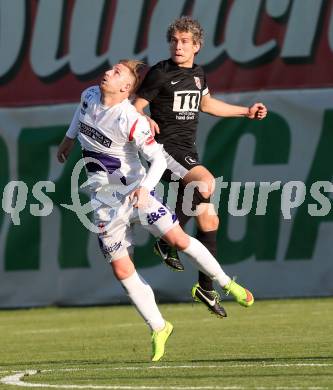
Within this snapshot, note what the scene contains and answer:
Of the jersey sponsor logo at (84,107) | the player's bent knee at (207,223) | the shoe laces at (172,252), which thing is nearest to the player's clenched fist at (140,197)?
the jersey sponsor logo at (84,107)

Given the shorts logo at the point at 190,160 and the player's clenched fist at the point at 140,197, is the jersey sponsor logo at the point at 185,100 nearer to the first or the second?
the shorts logo at the point at 190,160

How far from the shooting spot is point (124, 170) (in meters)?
8.10

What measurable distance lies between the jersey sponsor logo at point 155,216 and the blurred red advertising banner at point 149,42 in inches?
258

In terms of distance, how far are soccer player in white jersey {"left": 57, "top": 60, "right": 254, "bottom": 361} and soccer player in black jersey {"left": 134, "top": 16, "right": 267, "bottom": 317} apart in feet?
1.67

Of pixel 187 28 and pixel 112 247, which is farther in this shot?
pixel 187 28

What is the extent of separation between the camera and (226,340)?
394 inches

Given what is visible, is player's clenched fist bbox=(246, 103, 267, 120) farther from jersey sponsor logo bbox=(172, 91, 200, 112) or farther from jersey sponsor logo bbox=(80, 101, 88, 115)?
jersey sponsor logo bbox=(80, 101, 88, 115)

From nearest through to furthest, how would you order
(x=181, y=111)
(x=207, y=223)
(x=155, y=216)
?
(x=155, y=216) < (x=181, y=111) < (x=207, y=223)

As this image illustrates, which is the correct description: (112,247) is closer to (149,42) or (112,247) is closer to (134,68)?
(134,68)

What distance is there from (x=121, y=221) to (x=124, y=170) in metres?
0.36

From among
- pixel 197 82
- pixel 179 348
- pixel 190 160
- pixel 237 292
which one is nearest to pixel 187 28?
pixel 197 82

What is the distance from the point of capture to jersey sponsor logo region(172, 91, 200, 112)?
8789mm

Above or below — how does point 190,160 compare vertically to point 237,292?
above

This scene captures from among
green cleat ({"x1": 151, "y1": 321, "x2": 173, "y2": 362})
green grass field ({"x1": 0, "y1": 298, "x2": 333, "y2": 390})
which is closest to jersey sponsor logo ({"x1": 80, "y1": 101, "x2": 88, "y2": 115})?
green cleat ({"x1": 151, "y1": 321, "x2": 173, "y2": 362})
